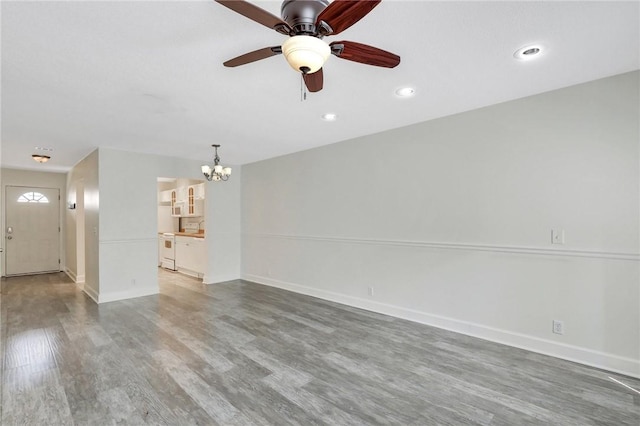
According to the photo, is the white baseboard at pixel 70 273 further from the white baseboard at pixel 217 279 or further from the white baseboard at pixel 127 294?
the white baseboard at pixel 217 279

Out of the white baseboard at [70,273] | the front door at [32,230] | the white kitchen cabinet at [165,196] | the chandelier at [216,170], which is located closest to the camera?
the chandelier at [216,170]

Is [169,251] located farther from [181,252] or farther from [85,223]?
[85,223]

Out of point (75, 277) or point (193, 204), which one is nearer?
point (75, 277)

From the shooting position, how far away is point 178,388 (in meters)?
2.39

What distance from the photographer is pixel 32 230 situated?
7266 mm

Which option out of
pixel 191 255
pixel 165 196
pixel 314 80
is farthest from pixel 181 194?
pixel 314 80

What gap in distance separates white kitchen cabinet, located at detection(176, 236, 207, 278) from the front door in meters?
3.20

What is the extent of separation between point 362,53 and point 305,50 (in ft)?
1.34

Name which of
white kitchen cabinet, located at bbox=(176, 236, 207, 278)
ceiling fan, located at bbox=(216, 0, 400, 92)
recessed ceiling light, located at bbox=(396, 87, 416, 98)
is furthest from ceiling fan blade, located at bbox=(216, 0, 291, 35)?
white kitchen cabinet, located at bbox=(176, 236, 207, 278)

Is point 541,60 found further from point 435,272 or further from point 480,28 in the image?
point 435,272

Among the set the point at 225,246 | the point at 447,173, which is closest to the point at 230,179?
the point at 225,246

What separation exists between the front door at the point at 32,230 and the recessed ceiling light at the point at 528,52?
9.68m

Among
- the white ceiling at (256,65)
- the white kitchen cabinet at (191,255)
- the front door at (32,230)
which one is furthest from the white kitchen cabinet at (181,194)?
the white ceiling at (256,65)

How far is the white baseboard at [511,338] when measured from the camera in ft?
8.54
